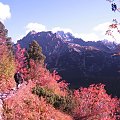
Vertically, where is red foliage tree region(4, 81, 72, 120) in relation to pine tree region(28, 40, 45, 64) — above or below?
below

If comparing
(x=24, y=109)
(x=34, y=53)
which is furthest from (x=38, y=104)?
(x=34, y=53)

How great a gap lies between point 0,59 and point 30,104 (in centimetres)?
1195

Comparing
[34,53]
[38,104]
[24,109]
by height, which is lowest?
[24,109]

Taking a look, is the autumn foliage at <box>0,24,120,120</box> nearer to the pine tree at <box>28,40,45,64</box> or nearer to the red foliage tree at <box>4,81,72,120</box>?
the red foliage tree at <box>4,81,72,120</box>

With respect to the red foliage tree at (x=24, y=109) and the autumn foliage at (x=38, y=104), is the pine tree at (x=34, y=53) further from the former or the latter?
the red foliage tree at (x=24, y=109)

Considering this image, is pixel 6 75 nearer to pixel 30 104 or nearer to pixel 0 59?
pixel 0 59

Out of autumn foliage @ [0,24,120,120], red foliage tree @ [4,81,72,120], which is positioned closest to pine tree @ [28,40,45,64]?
autumn foliage @ [0,24,120,120]

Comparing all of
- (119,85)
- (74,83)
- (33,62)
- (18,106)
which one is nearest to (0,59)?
(18,106)

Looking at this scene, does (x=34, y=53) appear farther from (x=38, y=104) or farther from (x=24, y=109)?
(x=24, y=109)

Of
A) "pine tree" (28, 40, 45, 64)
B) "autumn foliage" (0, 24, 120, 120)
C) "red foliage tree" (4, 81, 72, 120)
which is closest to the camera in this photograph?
"red foliage tree" (4, 81, 72, 120)

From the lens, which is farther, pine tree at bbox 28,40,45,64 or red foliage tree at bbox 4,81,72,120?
pine tree at bbox 28,40,45,64

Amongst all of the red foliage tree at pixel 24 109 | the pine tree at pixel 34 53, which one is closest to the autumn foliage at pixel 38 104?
the red foliage tree at pixel 24 109

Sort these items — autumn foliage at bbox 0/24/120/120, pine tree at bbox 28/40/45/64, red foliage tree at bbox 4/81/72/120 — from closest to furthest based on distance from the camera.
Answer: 1. red foliage tree at bbox 4/81/72/120
2. autumn foliage at bbox 0/24/120/120
3. pine tree at bbox 28/40/45/64

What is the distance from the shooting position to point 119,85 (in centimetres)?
17450
